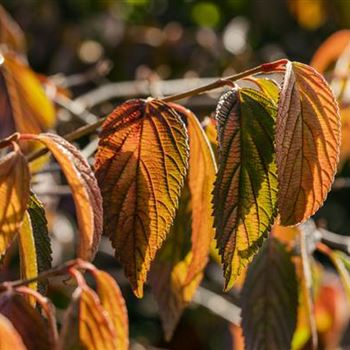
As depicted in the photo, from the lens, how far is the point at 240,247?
47.8 inches

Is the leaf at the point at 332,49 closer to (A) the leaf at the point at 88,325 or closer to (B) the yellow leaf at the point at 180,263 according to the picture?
(B) the yellow leaf at the point at 180,263

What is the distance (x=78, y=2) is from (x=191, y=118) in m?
3.03

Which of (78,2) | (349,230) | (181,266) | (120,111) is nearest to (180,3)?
(78,2)

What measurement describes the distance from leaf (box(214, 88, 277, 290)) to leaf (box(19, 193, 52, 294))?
0.19 meters

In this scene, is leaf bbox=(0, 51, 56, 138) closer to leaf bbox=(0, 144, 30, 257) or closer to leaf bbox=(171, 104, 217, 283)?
leaf bbox=(171, 104, 217, 283)

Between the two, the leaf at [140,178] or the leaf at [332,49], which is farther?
the leaf at [332,49]

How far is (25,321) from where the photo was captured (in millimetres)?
1070

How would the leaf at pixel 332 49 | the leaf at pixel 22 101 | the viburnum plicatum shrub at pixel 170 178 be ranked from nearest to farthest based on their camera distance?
the viburnum plicatum shrub at pixel 170 178, the leaf at pixel 22 101, the leaf at pixel 332 49

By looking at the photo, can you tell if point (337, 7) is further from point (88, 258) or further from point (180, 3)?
point (88, 258)

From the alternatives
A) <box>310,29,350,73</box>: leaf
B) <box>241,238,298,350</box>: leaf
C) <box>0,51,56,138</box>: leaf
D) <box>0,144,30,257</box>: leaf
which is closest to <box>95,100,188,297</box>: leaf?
<box>0,144,30,257</box>: leaf

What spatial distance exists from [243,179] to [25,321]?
29 cm

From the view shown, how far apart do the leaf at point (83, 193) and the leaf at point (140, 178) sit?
0.04 meters

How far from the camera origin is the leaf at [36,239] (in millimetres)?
1213

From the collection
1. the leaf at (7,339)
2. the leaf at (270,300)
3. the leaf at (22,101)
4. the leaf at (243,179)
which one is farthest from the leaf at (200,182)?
the leaf at (22,101)
